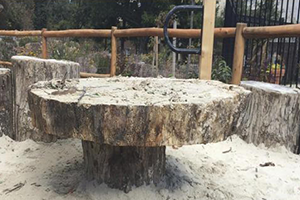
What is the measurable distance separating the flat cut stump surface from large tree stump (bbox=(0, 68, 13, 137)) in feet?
5.03

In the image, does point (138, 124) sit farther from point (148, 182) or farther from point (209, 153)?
point (209, 153)

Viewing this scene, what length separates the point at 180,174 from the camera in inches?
94.5

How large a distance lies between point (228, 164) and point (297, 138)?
82cm

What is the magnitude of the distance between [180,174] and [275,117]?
4.11ft

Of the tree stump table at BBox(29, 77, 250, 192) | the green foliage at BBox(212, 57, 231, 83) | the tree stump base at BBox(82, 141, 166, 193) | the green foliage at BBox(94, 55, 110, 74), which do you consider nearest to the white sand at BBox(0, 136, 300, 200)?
the tree stump base at BBox(82, 141, 166, 193)

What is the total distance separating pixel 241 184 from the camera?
7.84ft

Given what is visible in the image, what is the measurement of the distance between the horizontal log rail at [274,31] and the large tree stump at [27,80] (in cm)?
188

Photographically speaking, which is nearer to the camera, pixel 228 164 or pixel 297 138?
pixel 228 164

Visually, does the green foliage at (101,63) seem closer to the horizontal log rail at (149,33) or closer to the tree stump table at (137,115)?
the horizontal log rail at (149,33)

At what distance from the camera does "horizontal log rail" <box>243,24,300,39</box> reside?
284 cm

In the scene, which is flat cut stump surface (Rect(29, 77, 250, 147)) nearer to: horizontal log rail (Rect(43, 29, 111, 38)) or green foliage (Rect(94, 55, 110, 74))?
horizontal log rail (Rect(43, 29, 111, 38))

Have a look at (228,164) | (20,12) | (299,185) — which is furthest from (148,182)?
(20,12)

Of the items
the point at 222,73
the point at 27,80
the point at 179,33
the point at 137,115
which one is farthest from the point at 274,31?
the point at 27,80

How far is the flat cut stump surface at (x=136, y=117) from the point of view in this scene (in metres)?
1.38
